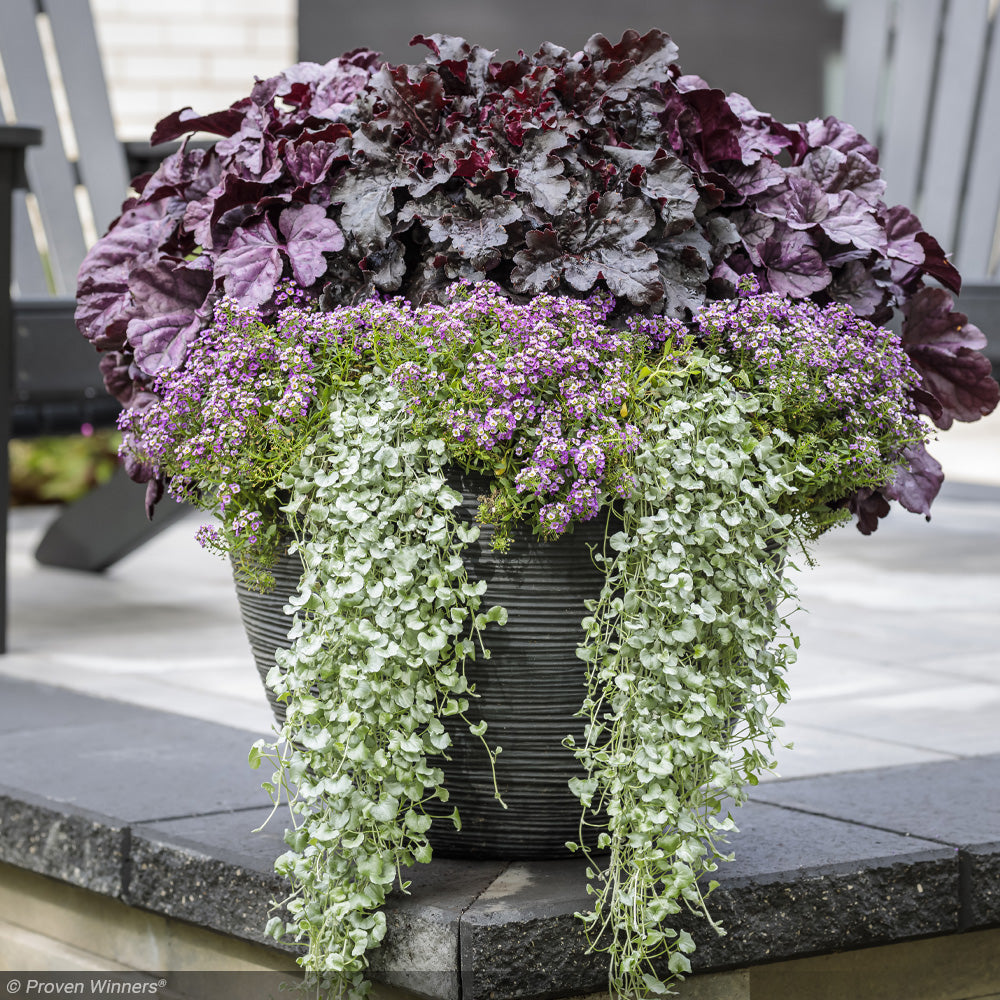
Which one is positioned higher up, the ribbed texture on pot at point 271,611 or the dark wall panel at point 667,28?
the dark wall panel at point 667,28

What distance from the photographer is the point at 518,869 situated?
1.63 metres

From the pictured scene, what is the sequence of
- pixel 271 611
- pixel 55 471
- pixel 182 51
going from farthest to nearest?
1. pixel 55 471
2. pixel 182 51
3. pixel 271 611

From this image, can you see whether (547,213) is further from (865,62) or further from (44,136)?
(865,62)

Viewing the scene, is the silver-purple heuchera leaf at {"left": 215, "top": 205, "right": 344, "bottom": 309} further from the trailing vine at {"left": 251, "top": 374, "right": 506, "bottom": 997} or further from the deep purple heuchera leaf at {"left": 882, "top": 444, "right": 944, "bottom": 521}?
the deep purple heuchera leaf at {"left": 882, "top": 444, "right": 944, "bottom": 521}

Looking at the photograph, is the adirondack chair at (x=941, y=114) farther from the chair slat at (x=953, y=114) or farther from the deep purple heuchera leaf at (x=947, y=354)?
the deep purple heuchera leaf at (x=947, y=354)

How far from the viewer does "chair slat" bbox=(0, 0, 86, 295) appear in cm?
410

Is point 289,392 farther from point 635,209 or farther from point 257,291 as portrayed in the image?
point 635,209

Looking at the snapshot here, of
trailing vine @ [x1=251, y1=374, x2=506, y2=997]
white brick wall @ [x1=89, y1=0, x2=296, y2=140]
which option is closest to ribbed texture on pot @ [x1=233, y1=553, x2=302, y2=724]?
trailing vine @ [x1=251, y1=374, x2=506, y2=997]

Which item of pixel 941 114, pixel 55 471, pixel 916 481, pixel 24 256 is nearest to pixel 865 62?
pixel 941 114

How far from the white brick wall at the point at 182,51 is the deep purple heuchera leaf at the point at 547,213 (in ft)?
18.1

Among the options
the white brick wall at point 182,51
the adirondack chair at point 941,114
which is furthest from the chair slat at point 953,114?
the white brick wall at point 182,51

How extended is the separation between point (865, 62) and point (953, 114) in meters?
0.35

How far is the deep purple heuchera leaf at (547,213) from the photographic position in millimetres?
1551

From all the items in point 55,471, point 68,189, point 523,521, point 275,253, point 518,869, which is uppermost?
point 275,253
